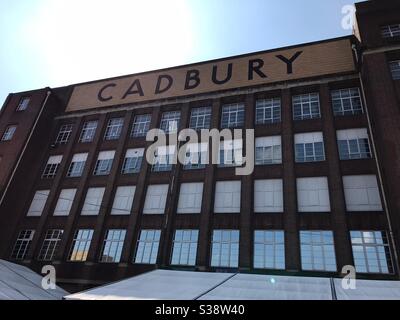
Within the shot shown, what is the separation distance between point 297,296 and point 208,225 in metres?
10.4

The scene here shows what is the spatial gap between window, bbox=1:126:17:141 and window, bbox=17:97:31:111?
229 cm

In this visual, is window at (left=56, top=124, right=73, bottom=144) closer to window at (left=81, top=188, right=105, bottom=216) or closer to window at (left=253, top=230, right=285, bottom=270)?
window at (left=81, top=188, right=105, bottom=216)

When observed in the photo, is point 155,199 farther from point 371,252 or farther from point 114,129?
point 371,252

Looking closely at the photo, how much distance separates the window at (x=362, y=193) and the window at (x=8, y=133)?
29.2m

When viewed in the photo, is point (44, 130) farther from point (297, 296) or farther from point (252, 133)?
point (297, 296)

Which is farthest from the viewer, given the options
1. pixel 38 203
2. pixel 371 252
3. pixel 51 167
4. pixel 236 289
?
pixel 51 167

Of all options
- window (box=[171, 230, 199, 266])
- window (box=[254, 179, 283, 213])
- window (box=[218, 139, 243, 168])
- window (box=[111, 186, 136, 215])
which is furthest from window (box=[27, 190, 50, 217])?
window (box=[254, 179, 283, 213])

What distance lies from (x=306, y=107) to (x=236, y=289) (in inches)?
633

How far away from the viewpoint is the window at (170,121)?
26.0 metres

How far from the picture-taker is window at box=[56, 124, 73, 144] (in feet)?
96.8

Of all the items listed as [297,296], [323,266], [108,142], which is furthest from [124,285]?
[108,142]

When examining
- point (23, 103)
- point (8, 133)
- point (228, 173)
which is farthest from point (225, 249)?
point (23, 103)

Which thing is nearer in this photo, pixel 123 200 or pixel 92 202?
pixel 123 200

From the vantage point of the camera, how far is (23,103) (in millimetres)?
31406
